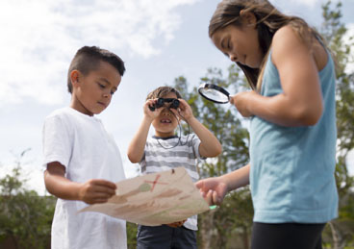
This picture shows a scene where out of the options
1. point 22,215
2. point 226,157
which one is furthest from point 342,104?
point 22,215

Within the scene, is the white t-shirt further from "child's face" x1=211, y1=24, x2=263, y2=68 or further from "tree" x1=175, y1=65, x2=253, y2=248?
"tree" x1=175, y1=65, x2=253, y2=248

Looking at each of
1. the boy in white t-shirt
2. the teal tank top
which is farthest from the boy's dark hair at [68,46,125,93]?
the teal tank top

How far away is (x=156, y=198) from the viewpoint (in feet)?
4.98

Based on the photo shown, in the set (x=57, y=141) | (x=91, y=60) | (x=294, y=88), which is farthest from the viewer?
(x=91, y=60)

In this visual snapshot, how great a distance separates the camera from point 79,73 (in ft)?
7.74

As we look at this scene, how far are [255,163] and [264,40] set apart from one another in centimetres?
51

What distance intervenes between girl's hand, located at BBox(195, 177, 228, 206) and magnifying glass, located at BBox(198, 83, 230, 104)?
0.54 metres

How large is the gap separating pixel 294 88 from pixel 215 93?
34.0 inches

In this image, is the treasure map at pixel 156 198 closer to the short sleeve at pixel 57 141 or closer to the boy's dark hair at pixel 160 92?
the short sleeve at pixel 57 141

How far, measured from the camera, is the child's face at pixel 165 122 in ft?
10.5

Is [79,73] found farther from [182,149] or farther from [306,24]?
[306,24]

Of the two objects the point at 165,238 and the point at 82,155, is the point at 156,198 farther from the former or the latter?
the point at 165,238

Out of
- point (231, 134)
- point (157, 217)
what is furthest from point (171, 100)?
point (231, 134)

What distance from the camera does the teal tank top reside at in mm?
1303
